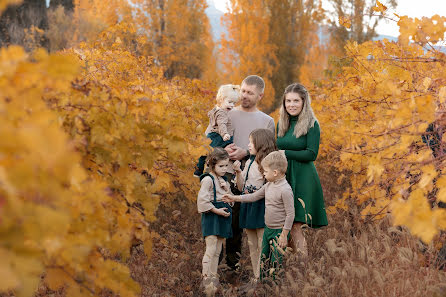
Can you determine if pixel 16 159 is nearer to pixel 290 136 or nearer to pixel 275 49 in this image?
pixel 290 136

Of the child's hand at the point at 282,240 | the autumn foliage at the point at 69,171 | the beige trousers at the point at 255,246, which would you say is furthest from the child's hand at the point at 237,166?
the autumn foliage at the point at 69,171

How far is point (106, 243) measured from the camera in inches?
68.6

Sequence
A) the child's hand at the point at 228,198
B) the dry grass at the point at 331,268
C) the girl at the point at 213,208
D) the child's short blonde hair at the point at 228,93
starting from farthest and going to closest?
the child's short blonde hair at the point at 228,93 < the girl at the point at 213,208 < the child's hand at the point at 228,198 < the dry grass at the point at 331,268

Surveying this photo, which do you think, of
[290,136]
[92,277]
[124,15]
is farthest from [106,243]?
[124,15]

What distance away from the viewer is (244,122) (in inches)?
156

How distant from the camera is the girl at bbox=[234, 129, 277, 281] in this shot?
3.61m

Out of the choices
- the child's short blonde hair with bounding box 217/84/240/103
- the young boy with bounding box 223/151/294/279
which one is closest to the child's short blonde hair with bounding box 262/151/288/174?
the young boy with bounding box 223/151/294/279

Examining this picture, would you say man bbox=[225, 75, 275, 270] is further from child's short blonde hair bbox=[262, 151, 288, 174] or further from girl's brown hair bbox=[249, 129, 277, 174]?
child's short blonde hair bbox=[262, 151, 288, 174]

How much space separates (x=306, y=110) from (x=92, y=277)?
2.52 meters

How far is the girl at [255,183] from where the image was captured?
3605 mm

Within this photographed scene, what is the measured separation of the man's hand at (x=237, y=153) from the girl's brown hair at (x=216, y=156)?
217 millimetres

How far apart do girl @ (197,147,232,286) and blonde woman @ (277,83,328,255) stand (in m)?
0.56

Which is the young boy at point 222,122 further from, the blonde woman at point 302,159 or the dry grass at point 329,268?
the dry grass at point 329,268

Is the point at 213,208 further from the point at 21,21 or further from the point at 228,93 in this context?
the point at 21,21
